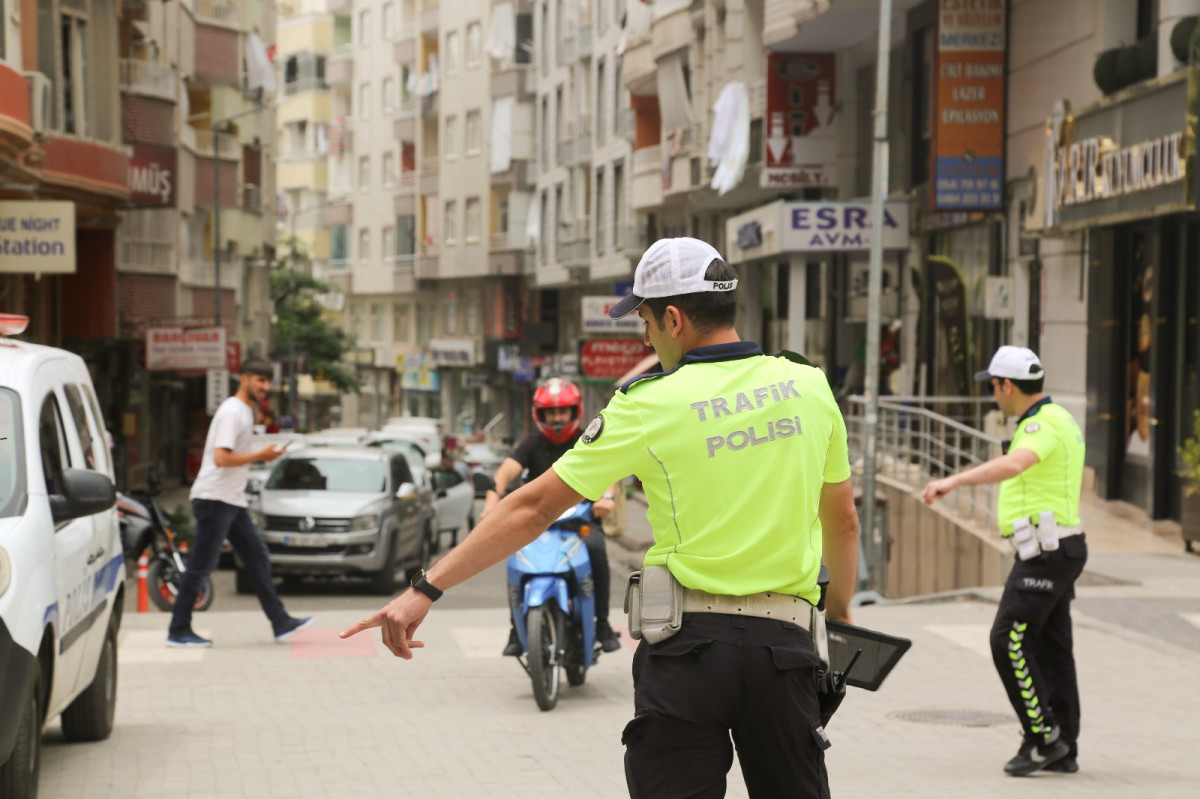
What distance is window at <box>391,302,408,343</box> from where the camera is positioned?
9188 cm

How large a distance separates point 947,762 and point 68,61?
2390cm

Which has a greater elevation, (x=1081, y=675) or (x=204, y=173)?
(x=204, y=173)

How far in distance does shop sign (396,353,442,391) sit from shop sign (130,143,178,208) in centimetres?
5184

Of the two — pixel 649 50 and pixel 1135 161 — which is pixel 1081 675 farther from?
pixel 649 50

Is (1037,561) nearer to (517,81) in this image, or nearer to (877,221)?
(877,221)

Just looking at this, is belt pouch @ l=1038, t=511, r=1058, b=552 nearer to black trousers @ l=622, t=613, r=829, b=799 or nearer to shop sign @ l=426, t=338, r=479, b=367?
black trousers @ l=622, t=613, r=829, b=799

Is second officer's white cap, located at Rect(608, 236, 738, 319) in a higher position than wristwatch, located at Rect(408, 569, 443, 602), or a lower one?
higher

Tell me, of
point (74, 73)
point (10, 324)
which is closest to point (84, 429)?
point (10, 324)

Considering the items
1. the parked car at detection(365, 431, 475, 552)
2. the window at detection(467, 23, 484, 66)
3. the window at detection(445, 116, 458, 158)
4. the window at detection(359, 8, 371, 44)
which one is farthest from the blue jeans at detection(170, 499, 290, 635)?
the window at detection(359, 8, 371, 44)

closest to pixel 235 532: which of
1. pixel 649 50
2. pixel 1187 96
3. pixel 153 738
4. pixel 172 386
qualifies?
pixel 153 738

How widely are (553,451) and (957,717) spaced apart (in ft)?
9.12

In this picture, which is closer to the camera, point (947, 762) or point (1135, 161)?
point (947, 762)

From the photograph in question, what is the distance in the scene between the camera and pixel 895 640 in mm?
4973

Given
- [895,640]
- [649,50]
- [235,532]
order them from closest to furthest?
[895,640] → [235,532] → [649,50]
